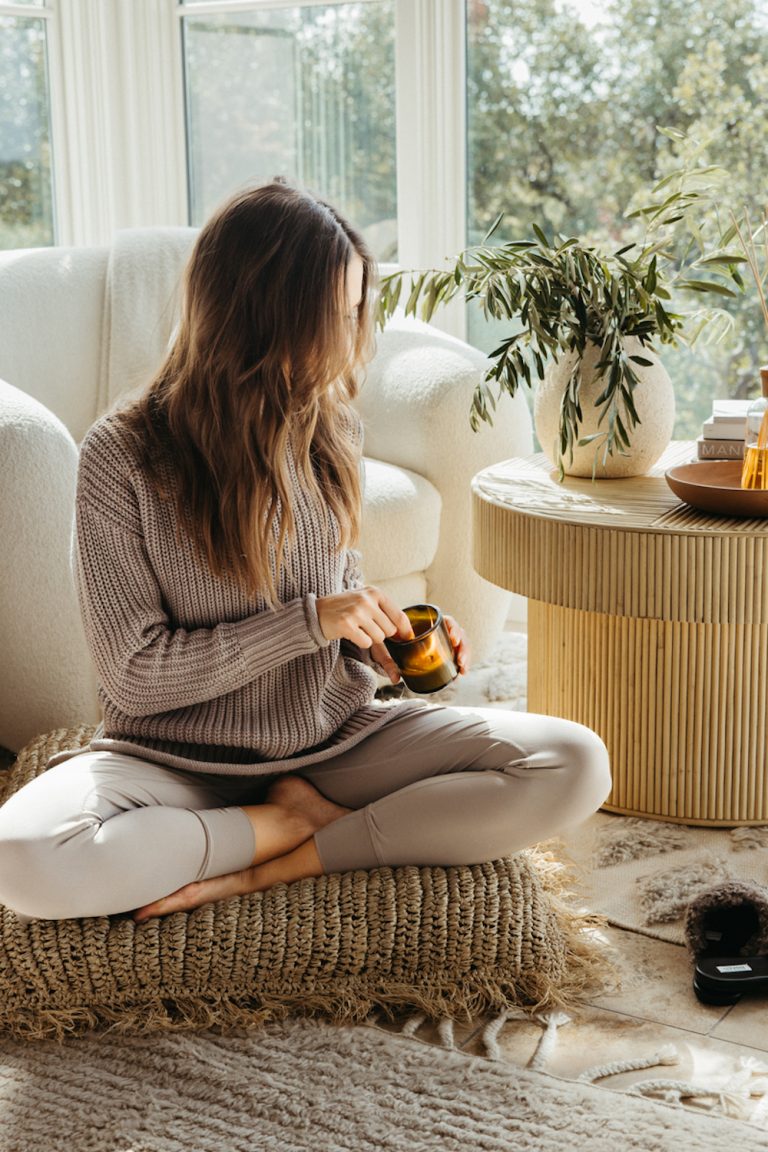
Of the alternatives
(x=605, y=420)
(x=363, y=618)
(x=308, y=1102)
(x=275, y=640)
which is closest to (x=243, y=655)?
(x=275, y=640)

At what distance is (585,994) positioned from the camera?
4.90 feet

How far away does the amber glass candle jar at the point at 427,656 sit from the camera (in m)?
1.48

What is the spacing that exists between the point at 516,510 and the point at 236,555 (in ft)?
1.66

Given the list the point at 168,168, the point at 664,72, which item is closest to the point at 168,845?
the point at 664,72

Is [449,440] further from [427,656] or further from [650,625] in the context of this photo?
[427,656]

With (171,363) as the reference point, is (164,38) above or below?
above

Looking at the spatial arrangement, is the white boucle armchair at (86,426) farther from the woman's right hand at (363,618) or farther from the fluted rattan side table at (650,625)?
→ the woman's right hand at (363,618)

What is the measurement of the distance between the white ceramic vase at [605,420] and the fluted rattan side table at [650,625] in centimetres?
4

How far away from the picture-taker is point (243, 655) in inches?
58.2

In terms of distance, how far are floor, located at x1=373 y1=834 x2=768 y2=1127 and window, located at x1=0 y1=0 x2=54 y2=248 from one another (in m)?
2.53

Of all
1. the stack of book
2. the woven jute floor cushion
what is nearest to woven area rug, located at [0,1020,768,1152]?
the woven jute floor cushion

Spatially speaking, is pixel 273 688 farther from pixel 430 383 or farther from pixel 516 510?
pixel 430 383

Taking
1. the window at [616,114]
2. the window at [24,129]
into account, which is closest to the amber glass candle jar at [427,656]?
the window at [616,114]

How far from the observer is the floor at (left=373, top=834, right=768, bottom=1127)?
1.33 m
